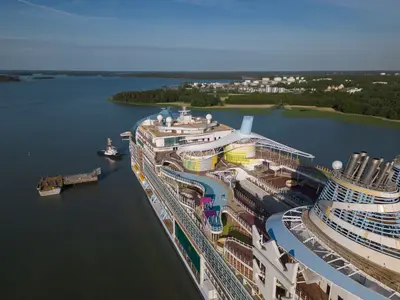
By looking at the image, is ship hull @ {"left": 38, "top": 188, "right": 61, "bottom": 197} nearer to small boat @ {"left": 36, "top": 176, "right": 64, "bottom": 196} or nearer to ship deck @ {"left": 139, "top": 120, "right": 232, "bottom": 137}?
small boat @ {"left": 36, "top": 176, "right": 64, "bottom": 196}

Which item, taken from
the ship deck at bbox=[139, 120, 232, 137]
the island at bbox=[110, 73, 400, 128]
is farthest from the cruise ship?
the island at bbox=[110, 73, 400, 128]

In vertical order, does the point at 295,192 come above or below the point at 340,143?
above

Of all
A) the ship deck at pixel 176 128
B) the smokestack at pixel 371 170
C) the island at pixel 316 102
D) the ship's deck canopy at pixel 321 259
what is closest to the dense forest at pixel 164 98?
the island at pixel 316 102

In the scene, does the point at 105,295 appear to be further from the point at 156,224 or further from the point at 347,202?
the point at 347,202

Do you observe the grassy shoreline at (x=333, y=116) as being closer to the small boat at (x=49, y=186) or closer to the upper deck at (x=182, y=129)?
the upper deck at (x=182, y=129)

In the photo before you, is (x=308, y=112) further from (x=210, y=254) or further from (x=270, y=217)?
(x=270, y=217)

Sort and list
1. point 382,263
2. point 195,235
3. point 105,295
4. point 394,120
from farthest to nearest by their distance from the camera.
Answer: point 394,120
point 105,295
point 195,235
point 382,263

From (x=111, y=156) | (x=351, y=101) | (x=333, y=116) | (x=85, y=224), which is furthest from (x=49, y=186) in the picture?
(x=351, y=101)

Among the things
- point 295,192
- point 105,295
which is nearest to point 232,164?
point 295,192
